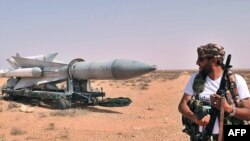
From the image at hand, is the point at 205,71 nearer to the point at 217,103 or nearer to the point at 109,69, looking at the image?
the point at 217,103

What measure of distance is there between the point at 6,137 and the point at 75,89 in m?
7.00

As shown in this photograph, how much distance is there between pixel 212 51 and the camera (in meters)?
3.63

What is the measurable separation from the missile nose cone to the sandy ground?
154 centimetres

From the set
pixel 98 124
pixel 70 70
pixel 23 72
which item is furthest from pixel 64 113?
pixel 23 72

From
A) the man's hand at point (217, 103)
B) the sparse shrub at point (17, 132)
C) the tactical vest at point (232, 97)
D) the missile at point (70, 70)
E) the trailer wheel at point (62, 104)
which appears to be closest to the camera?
the man's hand at point (217, 103)

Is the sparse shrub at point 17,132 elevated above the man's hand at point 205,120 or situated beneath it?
situated beneath

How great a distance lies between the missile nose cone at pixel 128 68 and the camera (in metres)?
14.2

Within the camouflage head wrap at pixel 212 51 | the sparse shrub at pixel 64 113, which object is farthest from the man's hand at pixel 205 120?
the sparse shrub at pixel 64 113

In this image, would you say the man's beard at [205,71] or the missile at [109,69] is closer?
the man's beard at [205,71]

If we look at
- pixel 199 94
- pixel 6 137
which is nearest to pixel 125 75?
pixel 6 137

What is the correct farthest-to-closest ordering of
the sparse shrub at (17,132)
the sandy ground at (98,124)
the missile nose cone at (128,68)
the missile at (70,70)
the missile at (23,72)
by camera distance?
1. the missile at (23,72)
2. the missile at (70,70)
3. the missile nose cone at (128,68)
4. the sparse shrub at (17,132)
5. the sandy ground at (98,124)

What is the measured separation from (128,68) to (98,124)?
9.17 ft

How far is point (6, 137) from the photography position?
33.8 feet

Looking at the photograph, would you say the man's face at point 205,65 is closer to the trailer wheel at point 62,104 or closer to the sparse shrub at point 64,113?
the sparse shrub at point 64,113
